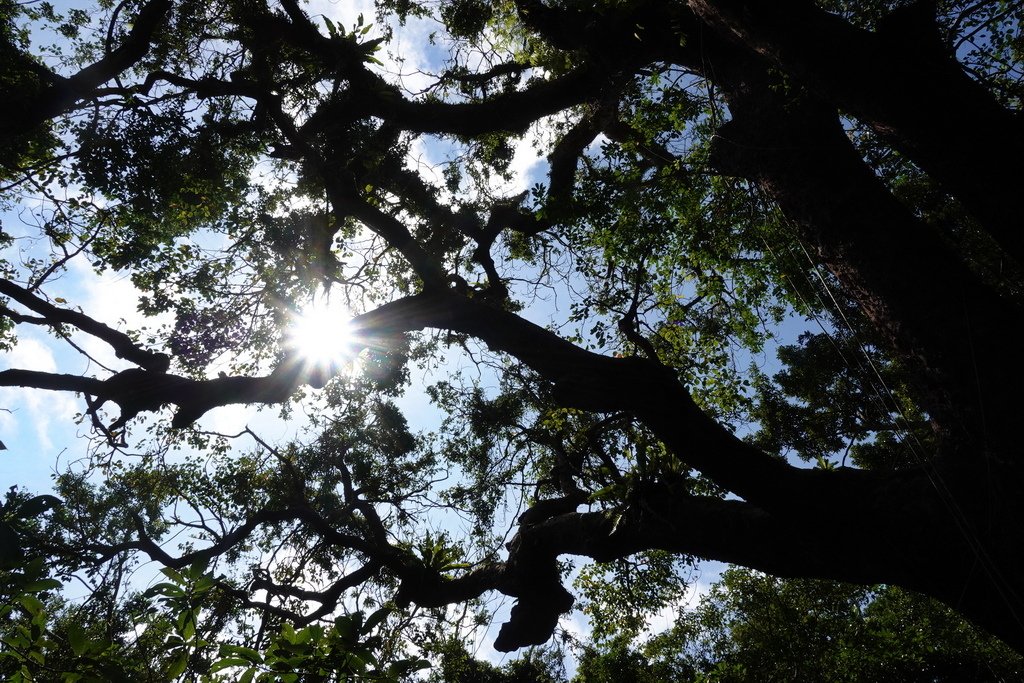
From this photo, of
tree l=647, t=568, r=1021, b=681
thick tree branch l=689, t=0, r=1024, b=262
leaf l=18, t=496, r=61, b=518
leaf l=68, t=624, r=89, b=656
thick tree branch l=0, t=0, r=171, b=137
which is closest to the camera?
leaf l=68, t=624, r=89, b=656

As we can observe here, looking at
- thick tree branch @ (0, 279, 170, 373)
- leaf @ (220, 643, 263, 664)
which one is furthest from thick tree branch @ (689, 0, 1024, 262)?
thick tree branch @ (0, 279, 170, 373)

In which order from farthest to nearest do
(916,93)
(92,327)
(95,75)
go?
(95,75) < (92,327) < (916,93)

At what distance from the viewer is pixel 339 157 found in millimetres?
7434

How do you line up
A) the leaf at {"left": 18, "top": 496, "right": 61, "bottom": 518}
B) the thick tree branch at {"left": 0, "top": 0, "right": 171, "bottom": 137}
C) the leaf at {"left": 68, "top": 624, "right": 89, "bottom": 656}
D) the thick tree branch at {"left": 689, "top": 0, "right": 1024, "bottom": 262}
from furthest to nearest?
the thick tree branch at {"left": 0, "top": 0, "right": 171, "bottom": 137} → the thick tree branch at {"left": 689, "top": 0, "right": 1024, "bottom": 262} → the leaf at {"left": 18, "top": 496, "right": 61, "bottom": 518} → the leaf at {"left": 68, "top": 624, "right": 89, "bottom": 656}

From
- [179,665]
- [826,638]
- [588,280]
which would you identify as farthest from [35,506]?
[826,638]

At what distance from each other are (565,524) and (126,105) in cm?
789

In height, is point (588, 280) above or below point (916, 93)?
above

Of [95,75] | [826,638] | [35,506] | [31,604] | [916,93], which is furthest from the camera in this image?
[826,638]

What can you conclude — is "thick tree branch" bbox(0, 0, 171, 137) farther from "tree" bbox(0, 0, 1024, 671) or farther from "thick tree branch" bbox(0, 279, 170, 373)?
"thick tree branch" bbox(0, 279, 170, 373)

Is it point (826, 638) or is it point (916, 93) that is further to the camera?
point (826, 638)

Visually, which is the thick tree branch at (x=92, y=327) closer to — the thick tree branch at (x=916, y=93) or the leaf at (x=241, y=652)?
the leaf at (x=241, y=652)

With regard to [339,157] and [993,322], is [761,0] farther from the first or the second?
[339,157]

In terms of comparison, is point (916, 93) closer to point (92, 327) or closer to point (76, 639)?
point (76, 639)

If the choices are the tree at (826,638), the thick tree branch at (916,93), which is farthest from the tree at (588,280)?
the tree at (826,638)
